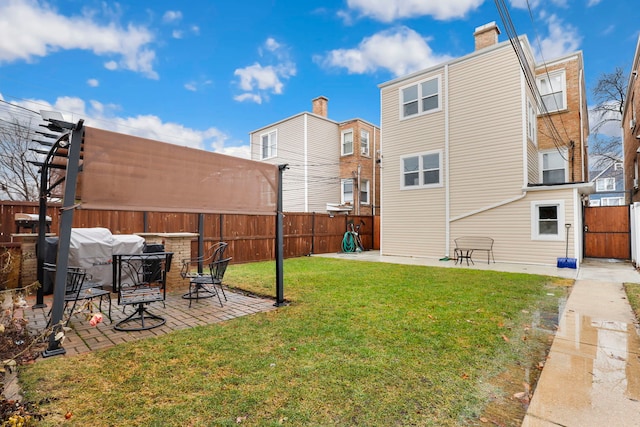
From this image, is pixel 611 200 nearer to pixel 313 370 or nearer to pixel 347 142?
pixel 347 142

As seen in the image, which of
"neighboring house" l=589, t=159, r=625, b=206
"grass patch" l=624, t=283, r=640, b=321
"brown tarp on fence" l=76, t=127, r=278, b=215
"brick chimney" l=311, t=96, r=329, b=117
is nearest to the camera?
"brown tarp on fence" l=76, t=127, r=278, b=215

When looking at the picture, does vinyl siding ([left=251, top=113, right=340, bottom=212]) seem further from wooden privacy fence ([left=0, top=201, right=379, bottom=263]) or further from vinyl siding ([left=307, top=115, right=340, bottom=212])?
wooden privacy fence ([left=0, top=201, right=379, bottom=263])

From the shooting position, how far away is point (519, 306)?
4879 mm

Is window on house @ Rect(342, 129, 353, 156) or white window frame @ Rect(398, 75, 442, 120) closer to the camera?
white window frame @ Rect(398, 75, 442, 120)

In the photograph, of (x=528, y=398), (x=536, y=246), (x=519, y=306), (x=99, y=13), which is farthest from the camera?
(x=536, y=246)

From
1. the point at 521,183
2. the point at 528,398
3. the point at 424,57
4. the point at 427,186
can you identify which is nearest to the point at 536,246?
the point at 521,183

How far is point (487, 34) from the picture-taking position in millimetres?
11406

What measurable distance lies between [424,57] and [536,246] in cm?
805

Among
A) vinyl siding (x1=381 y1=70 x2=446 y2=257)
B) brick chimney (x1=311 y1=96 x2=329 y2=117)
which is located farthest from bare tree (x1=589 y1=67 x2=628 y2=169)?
brick chimney (x1=311 y1=96 x2=329 y2=117)

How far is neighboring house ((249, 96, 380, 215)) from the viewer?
17.5 meters

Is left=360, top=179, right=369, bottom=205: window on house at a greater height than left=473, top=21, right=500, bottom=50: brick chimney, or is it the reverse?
left=473, top=21, right=500, bottom=50: brick chimney

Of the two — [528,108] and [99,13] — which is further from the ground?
[99,13]

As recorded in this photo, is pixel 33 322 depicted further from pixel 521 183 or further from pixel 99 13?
pixel 521 183

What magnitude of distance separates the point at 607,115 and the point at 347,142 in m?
15.4
